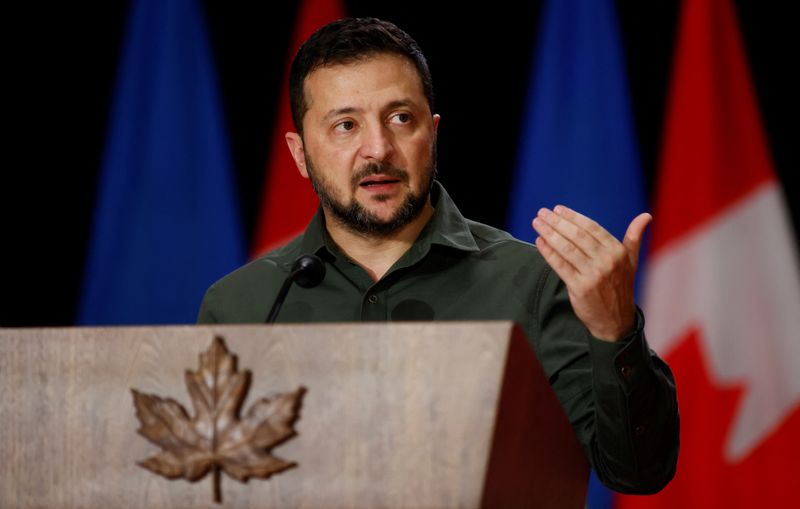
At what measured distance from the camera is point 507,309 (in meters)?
1.97

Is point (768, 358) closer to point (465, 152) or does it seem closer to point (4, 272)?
point (465, 152)

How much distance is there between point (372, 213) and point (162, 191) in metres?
2.07

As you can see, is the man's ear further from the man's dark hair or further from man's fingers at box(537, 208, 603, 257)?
man's fingers at box(537, 208, 603, 257)

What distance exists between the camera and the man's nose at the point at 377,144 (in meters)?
2.03

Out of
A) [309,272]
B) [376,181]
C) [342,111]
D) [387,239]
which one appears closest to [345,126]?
[342,111]

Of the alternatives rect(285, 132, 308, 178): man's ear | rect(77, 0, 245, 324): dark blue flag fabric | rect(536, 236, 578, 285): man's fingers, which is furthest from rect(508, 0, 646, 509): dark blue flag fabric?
rect(536, 236, 578, 285): man's fingers

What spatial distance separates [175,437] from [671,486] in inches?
98.5

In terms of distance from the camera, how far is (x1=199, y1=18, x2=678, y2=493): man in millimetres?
1966

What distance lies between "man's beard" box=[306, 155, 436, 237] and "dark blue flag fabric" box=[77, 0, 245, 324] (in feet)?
5.90

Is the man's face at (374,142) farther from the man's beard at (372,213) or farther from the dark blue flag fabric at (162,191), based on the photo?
the dark blue flag fabric at (162,191)

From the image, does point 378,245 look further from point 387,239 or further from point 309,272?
point 309,272

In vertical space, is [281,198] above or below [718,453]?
above

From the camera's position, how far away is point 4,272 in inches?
151

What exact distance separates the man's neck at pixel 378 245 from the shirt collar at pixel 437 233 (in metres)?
0.03
